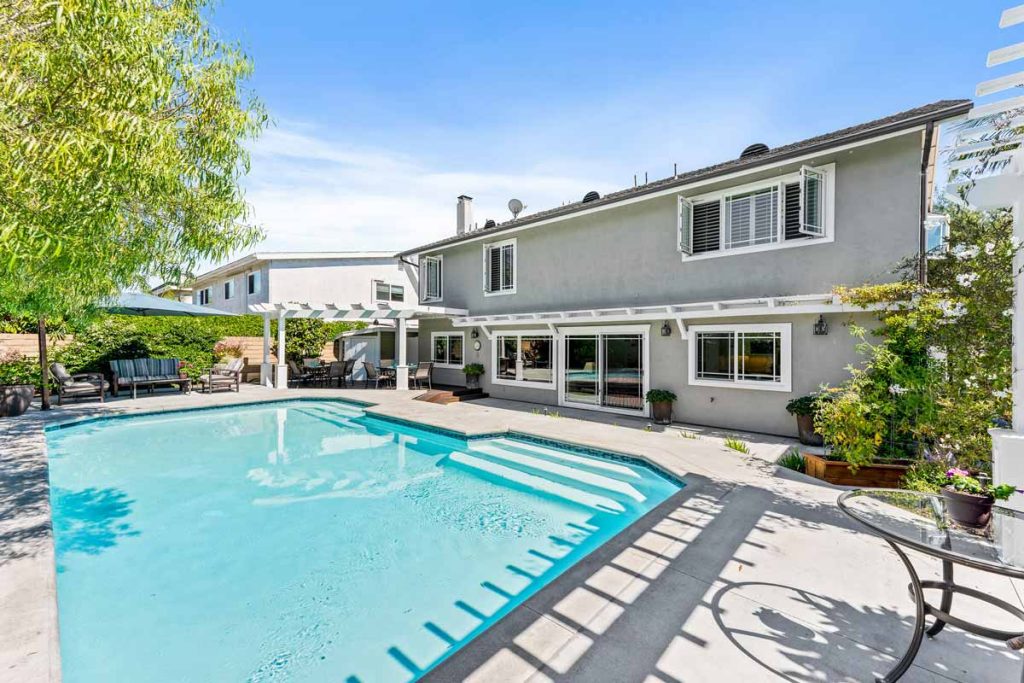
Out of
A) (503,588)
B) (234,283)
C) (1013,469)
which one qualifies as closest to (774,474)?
(1013,469)

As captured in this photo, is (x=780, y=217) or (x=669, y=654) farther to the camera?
(x=780, y=217)

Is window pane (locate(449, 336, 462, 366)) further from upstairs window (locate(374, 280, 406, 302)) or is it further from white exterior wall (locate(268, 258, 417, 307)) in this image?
upstairs window (locate(374, 280, 406, 302))

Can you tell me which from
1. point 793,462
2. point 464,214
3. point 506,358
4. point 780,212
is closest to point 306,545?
point 793,462

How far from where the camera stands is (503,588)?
5.39 metres

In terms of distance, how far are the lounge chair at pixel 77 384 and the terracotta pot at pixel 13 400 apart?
1643 mm

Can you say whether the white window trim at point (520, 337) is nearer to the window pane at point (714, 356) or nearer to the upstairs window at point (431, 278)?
the upstairs window at point (431, 278)

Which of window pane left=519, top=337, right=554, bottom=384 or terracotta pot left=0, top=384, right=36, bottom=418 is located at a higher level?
window pane left=519, top=337, right=554, bottom=384

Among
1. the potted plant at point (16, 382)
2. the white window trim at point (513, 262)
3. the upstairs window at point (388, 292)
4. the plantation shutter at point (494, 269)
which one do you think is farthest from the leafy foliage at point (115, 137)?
the upstairs window at point (388, 292)

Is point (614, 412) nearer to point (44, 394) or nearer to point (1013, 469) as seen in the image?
point (1013, 469)

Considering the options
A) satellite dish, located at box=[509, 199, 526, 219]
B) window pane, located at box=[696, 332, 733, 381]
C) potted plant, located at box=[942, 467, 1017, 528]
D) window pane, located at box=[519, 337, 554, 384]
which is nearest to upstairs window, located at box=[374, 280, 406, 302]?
satellite dish, located at box=[509, 199, 526, 219]

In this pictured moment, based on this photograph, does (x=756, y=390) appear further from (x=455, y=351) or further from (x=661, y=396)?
(x=455, y=351)

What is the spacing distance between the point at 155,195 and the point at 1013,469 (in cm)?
978

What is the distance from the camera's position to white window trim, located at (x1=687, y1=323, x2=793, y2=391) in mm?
10695

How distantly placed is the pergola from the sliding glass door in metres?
5.77
